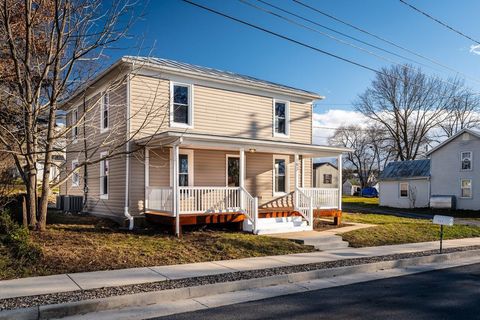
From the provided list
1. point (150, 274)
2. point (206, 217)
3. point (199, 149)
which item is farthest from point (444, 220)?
point (199, 149)

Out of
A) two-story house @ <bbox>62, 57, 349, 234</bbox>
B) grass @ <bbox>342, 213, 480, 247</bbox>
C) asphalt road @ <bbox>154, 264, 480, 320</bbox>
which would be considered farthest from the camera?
two-story house @ <bbox>62, 57, 349, 234</bbox>

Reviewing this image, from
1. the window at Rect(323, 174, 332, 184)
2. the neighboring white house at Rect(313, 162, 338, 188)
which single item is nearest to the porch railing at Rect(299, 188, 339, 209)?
the neighboring white house at Rect(313, 162, 338, 188)

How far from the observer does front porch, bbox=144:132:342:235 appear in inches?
539

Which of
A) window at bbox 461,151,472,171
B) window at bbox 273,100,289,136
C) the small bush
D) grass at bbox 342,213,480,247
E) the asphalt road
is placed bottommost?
grass at bbox 342,213,480,247

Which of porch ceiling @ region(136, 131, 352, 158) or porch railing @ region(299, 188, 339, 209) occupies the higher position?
porch ceiling @ region(136, 131, 352, 158)

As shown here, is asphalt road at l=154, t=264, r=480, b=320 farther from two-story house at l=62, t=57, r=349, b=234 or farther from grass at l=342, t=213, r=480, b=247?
two-story house at l=62, t=57, r=349, b=234

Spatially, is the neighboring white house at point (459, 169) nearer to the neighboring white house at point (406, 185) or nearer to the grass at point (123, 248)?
the neighboring white house at point (406, 185)

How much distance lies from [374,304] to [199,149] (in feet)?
33.7

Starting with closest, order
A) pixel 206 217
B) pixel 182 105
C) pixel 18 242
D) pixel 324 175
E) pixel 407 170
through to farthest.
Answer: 1. pixel 18 242
2. pixel 206 217
3. pixel 182 105
4. pixel 407 170
5. pixel 324 175

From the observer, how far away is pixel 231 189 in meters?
14.4

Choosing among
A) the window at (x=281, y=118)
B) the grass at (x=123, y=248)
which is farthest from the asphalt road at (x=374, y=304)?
the window at (x=281, y=118)

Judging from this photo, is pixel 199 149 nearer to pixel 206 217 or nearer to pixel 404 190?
pixel 206 217

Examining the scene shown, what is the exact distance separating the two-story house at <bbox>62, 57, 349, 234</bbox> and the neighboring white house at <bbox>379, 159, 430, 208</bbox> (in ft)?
60.0

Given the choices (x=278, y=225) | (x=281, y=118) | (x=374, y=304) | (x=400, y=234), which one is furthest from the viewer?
(x=281, y=118)
